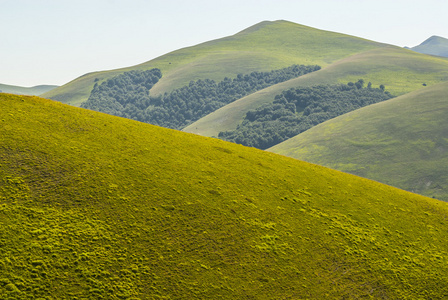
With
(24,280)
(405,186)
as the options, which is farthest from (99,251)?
(405,186)

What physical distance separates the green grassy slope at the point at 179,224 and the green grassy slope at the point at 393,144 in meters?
78.5

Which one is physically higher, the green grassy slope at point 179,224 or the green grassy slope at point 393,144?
the green grassy slope at point 179,224

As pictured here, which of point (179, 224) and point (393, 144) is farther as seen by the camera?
point (393, 144)

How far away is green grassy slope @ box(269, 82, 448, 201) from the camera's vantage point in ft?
384

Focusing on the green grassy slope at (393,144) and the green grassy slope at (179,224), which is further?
the green grassy slope at (393,144)

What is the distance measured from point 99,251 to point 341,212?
20509 mm

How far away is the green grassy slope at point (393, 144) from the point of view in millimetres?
117125

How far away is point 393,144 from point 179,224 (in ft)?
404

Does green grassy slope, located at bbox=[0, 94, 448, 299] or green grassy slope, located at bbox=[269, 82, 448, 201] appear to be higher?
green grassy slope, located at bbox=[0, 94, 448, 299]

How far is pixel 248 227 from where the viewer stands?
30.1 metres

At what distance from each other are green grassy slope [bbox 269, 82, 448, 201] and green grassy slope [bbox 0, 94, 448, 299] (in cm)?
7853

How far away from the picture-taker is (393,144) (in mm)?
137375

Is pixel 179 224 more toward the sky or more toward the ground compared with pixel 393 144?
more toward the sky

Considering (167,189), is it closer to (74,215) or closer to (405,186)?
(74,215)
